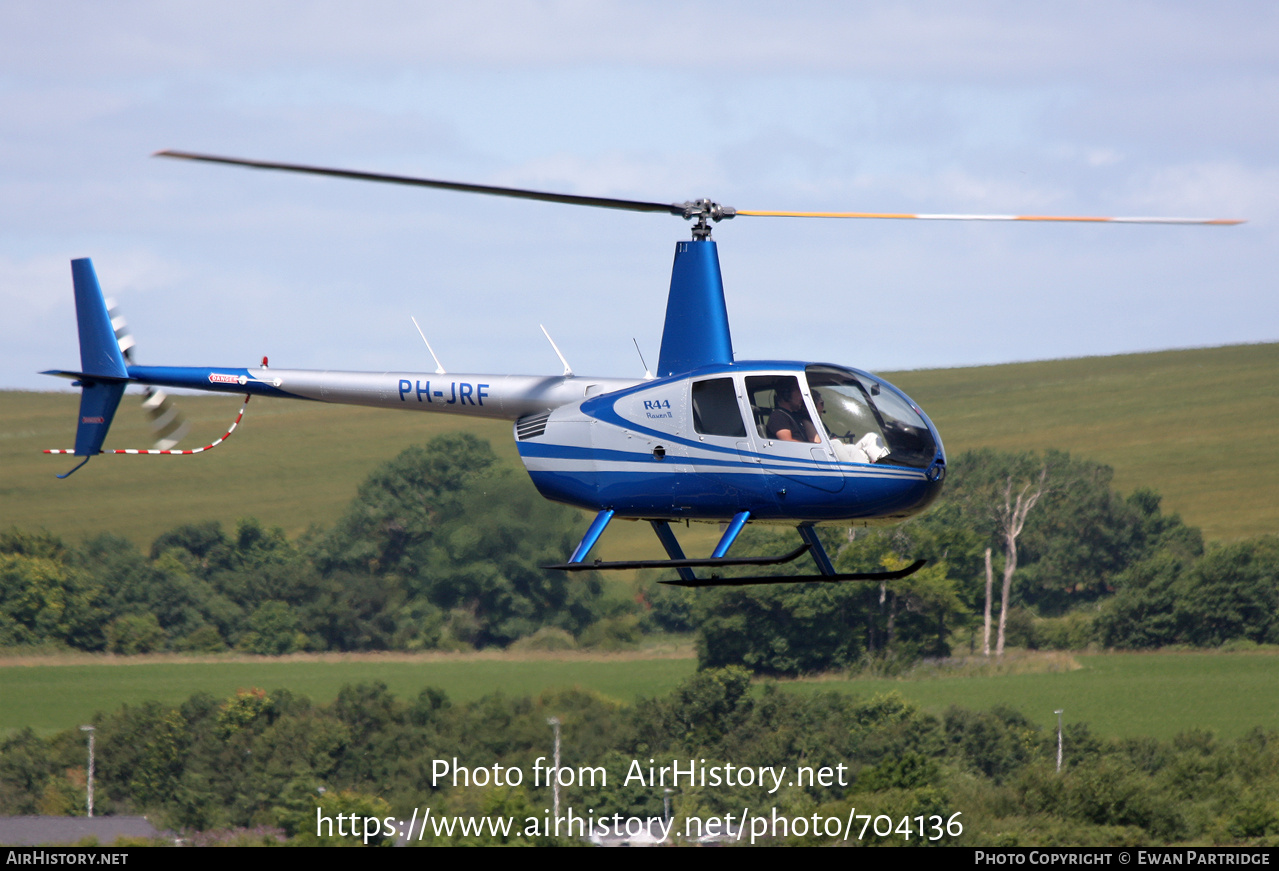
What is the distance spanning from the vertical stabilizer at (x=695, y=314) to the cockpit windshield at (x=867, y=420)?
177cm

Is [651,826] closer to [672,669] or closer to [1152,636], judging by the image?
[672,669]

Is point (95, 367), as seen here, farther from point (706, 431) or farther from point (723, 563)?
point (723, 563)

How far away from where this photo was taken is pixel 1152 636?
88.0 m

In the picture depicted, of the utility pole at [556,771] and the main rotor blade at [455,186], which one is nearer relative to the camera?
the main rotor blade at [455,186]

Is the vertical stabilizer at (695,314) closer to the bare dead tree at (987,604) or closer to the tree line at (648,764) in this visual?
the tree line at (648,764)

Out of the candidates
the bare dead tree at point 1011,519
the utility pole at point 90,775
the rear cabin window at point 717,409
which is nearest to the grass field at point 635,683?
the utility pole at point 90,775

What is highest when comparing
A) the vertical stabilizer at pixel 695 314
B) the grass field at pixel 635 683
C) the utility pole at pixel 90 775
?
the vertical stabilizer at pixel 695 314

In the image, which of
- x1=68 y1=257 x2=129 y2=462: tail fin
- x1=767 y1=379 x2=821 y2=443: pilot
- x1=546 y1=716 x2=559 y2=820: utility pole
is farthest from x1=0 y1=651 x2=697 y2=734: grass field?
x1=767 y1=379 x2=821 y2=443: pilot

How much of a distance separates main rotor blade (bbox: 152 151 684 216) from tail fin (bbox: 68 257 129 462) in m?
8.82

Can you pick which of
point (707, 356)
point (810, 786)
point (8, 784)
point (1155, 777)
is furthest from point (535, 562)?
point (707, 356)

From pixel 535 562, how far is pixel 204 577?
2945cm

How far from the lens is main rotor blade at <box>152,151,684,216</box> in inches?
530

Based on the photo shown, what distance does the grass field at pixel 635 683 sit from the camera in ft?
237

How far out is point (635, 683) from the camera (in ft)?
255
